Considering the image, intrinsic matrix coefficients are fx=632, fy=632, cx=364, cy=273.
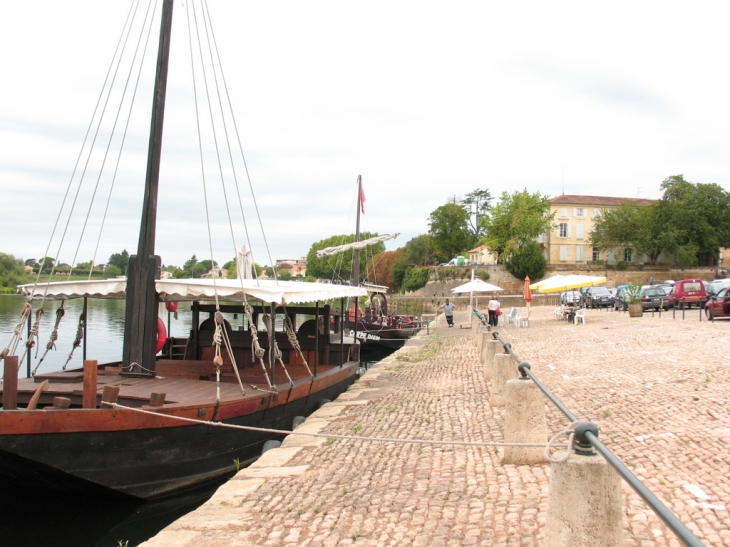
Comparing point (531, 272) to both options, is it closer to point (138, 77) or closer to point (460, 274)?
point (460, 274)

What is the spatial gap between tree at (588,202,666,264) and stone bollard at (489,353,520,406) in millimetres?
68471

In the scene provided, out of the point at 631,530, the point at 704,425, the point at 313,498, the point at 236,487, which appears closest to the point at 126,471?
the point at 236,487

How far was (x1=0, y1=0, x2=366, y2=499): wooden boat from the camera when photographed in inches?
258

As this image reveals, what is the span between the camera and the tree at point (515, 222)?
71688mm

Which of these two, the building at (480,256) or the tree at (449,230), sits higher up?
the tree at (449,230)

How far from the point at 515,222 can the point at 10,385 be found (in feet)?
227

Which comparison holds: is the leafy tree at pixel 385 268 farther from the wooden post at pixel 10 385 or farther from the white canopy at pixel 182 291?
the wooden post at pixel 10 385

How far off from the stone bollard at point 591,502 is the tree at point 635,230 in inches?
2918

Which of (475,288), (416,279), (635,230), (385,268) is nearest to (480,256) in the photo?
(416,279)

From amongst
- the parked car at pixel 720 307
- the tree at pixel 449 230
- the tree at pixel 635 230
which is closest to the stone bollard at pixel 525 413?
the parked car at pixel 720 307

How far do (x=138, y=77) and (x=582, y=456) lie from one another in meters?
10.7

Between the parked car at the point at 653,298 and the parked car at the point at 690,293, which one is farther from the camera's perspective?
the parked car at the point at 690,293

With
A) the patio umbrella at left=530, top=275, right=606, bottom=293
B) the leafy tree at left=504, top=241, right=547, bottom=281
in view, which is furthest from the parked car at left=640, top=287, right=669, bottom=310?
the leafy tree at left=504, top=241, right=547, bottom=281

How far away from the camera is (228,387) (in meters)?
9.38
